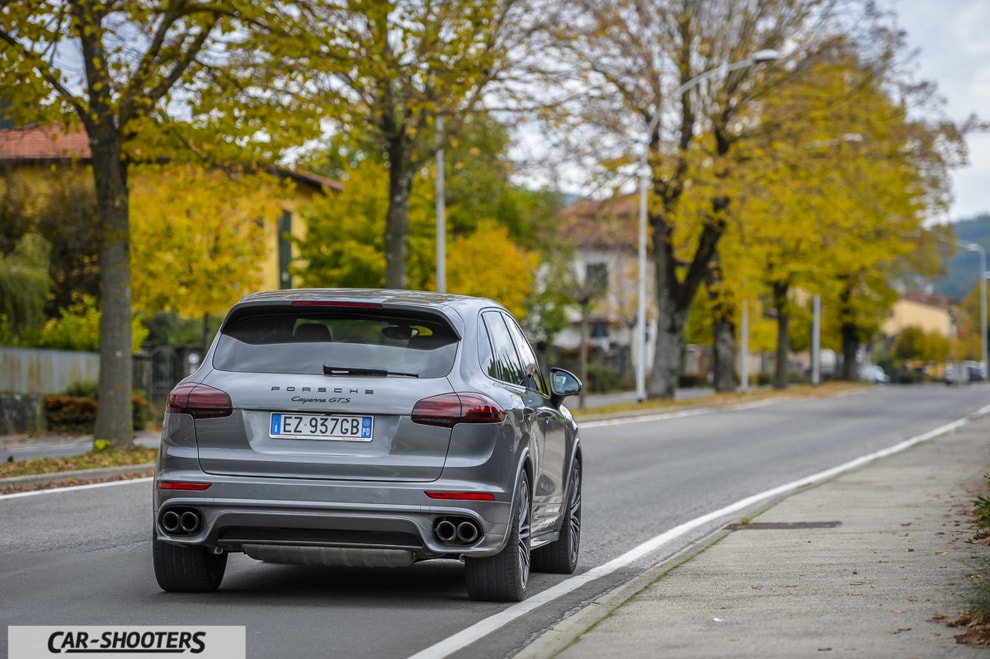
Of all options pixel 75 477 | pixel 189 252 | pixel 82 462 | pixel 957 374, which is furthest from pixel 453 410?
pixel 957 374

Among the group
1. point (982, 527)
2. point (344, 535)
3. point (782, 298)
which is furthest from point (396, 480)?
point (782, 298)

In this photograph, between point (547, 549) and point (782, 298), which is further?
point (782, 298)

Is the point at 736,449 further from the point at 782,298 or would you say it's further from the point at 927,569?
the point at 782,298

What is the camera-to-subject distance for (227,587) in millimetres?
8562

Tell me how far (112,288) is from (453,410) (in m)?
12.1

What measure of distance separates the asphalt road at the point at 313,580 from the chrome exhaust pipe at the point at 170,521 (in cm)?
39

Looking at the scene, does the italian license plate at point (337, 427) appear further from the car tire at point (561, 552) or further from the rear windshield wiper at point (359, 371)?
the car tire at point (561, 552)

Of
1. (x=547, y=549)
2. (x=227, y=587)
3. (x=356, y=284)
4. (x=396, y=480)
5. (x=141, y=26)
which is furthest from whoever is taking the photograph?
(x=356, y=284)

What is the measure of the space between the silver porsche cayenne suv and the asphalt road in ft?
1.02

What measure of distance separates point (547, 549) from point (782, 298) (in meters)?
52.8

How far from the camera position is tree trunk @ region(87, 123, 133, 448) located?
18.8m

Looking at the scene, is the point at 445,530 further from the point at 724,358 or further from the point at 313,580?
the point at 724,358

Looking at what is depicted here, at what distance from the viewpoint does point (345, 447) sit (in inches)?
299

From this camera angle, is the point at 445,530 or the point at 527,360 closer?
the point at 445,530
